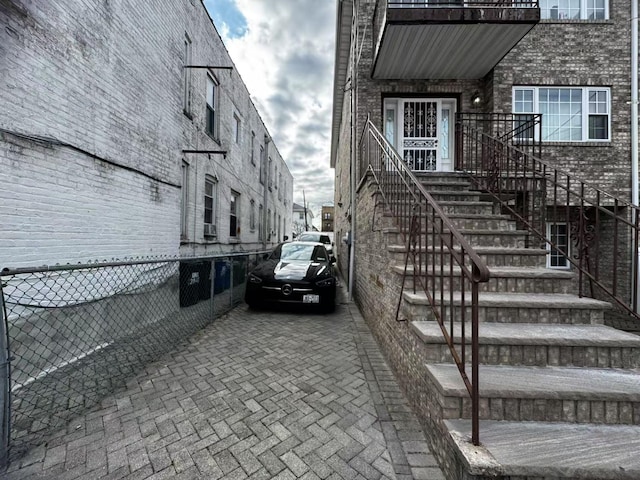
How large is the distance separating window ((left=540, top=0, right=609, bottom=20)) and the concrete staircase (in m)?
7.12

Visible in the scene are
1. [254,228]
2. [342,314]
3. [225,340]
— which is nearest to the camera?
[225,340]

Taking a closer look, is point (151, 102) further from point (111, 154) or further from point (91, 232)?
point (91, 232)

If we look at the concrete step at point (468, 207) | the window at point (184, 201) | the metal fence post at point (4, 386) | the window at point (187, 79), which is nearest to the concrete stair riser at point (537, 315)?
the concrete step at point (468, 207)

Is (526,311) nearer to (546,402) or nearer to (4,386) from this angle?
(546,402)

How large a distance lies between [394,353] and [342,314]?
258cm

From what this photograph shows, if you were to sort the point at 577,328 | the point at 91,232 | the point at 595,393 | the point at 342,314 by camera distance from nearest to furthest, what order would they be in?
the point at 595,393, the point at 577,328, the point at 91,232, the point at 342,314

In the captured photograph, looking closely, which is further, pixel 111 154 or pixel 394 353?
pixel 111 154

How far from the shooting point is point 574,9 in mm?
6441

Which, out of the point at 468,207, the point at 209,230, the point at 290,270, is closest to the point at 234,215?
the point at 209,230

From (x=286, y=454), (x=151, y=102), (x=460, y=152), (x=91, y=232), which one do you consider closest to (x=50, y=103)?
(x=91, y=232)

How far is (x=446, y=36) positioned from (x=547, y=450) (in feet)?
20.3

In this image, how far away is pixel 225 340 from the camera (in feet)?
13.2

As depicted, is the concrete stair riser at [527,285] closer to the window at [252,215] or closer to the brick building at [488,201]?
the brick building at [488,201]

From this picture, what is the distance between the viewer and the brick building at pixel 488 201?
189cm
